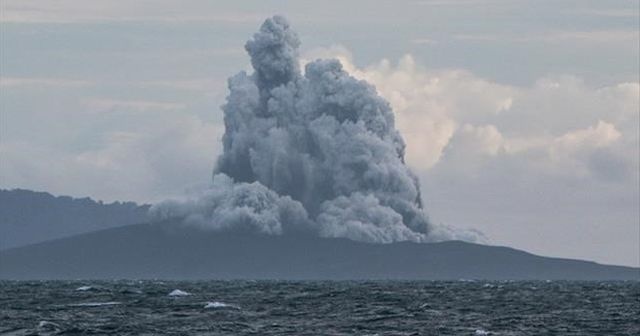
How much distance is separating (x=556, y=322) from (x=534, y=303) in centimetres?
3610

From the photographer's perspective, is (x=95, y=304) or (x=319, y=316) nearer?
(x=319, y=316)

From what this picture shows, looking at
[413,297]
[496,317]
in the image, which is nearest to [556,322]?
[496,317]

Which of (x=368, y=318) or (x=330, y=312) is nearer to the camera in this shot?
(x=368, y=318)

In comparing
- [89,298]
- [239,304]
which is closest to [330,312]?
[239,304]

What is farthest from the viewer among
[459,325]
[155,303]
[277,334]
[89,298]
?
[89,298]

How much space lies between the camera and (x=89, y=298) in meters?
166

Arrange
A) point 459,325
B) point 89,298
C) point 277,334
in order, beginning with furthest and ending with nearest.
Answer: point 89,298 < point 459,325 < point 277,334

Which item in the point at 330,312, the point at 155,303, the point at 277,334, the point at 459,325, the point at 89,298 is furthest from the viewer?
the point at 89,298

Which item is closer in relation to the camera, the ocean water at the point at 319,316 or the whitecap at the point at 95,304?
the ocean water at the point at 319,316

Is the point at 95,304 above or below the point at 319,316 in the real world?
above

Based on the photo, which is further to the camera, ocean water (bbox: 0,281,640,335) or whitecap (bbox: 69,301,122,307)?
whitecap (bbox: 69,301,122,307)

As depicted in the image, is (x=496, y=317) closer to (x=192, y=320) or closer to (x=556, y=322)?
(x=556, y=322)

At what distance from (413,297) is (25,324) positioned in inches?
2532

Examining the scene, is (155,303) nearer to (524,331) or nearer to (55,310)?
(55,310)
